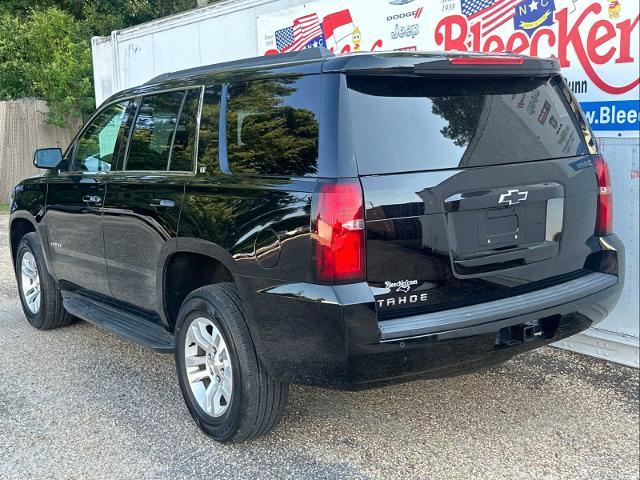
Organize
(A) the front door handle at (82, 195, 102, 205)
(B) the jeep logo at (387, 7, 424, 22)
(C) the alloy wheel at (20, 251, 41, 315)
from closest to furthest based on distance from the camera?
(A) the front door handle at (82, 195, 102, 205) → (B) the jeep logo at (387, 7, 424, 22) → (C) the alloy wheel at (20, 251, 41, 315)

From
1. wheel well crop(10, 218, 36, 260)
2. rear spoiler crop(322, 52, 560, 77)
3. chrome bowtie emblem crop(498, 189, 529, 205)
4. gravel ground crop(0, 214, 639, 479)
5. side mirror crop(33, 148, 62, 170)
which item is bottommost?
gravel ground crop(0, 214, 639, 479)

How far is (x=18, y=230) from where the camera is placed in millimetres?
6020

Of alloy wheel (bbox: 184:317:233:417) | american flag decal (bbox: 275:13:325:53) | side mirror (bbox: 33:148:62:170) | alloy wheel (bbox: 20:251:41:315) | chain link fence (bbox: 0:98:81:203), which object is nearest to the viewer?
alloy wheel (bbox: 184:317:233:417)

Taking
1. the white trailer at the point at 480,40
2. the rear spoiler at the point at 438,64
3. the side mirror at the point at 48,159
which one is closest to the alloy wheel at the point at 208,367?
the rear spoiler at the point at 438,64

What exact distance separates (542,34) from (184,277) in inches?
117

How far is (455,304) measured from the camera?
10.3 feet

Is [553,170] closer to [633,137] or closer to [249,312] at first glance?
[633,137]

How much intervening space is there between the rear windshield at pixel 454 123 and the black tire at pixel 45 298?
350 cm

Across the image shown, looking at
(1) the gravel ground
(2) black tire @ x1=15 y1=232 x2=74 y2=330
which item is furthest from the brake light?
(2) black tire @ x1=15 y1=232 x2=74 y2=330

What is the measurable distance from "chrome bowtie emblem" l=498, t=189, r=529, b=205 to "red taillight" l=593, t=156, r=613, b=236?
2.02 feet

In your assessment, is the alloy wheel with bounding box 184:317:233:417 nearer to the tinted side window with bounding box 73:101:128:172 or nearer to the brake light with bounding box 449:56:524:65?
the tinted side window with bounding box 73:101:128:172

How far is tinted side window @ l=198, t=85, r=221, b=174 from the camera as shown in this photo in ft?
12.1

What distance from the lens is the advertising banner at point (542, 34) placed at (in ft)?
14.5

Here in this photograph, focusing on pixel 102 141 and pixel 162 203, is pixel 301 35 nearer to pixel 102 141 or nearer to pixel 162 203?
pixel 102 141
